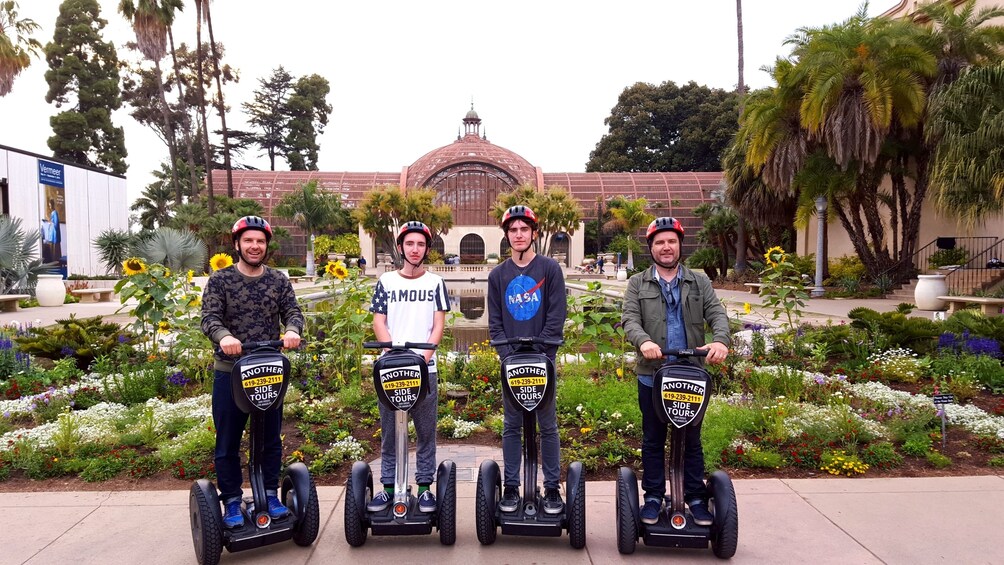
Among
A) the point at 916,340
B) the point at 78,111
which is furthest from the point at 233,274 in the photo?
the point at 78,111

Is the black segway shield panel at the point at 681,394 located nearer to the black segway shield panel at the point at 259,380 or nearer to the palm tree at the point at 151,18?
the black segway shield panel at the point at 259,380

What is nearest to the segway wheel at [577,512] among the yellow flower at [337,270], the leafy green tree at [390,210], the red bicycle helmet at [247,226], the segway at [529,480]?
the segway at [529,480]

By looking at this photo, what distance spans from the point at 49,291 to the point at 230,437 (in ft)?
62.5

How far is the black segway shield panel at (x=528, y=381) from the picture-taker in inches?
127

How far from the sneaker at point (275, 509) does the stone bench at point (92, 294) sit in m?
21.1

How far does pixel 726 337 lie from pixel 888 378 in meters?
5.04

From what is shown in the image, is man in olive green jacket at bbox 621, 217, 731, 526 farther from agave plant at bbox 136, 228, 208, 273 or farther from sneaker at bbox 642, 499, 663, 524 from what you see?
agave plant at bbox 136, 228, 208, 273

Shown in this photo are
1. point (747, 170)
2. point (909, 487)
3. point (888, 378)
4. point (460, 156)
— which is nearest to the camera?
point (909, 487)

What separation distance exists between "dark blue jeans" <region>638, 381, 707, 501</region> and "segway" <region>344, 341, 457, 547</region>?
1067 millimetres

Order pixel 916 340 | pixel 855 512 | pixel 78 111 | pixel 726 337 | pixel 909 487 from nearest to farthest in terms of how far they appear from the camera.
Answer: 1. pixel 726 337
2. pixel 855 512
3. pixel 909 487
4. pixel 916 340
5. pixel 78 111

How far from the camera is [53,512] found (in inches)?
156

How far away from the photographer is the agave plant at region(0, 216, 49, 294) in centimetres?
1777

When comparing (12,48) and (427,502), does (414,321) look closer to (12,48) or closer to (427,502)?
(427,502)

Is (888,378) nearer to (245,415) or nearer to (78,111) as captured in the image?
(245,415)
